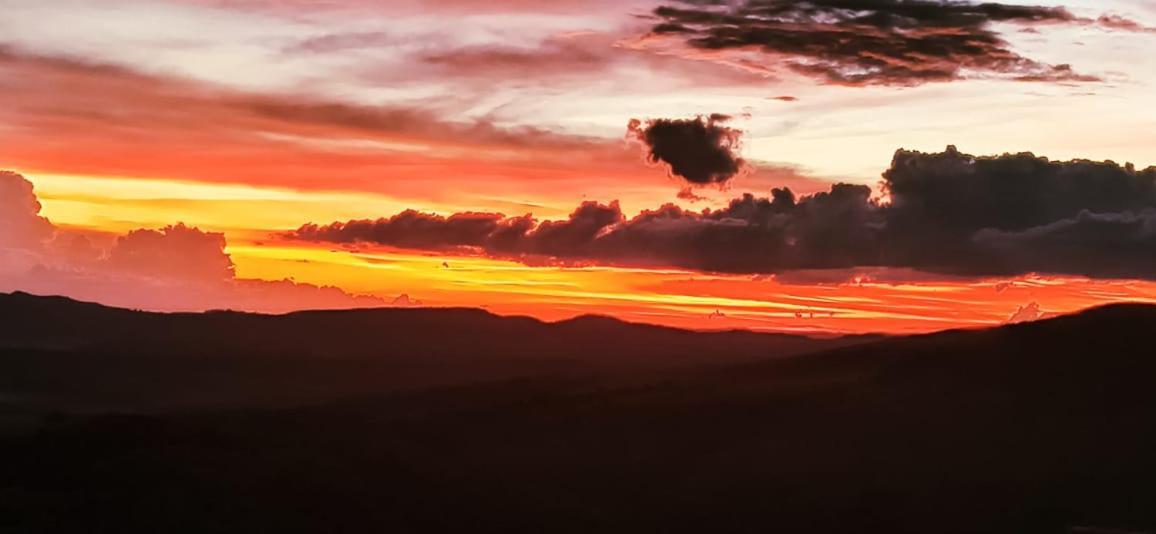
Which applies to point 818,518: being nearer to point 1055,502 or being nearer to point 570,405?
point 1055,502

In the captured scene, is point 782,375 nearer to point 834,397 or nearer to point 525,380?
point 834,397

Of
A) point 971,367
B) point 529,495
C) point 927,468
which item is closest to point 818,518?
point 927,468

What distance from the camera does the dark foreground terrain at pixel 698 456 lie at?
4375 inches

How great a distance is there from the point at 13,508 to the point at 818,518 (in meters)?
69.4

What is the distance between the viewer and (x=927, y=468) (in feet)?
400

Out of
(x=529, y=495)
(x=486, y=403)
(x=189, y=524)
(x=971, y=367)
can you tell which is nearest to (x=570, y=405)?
(x=486, y=403)

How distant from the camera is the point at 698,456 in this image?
5153 inches

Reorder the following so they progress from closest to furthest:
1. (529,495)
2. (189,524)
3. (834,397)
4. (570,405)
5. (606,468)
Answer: (189,524)
(529,495)
(606,468)
(834,397)
(570,405)

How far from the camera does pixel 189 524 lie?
357 feet

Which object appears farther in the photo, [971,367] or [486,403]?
[486,403]

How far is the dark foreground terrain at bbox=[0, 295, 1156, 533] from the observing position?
111125 millimetres

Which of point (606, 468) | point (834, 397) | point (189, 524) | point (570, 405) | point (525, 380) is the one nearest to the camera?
point (189, 524)

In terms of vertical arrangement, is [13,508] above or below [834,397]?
below

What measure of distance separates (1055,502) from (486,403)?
75.2 metres
